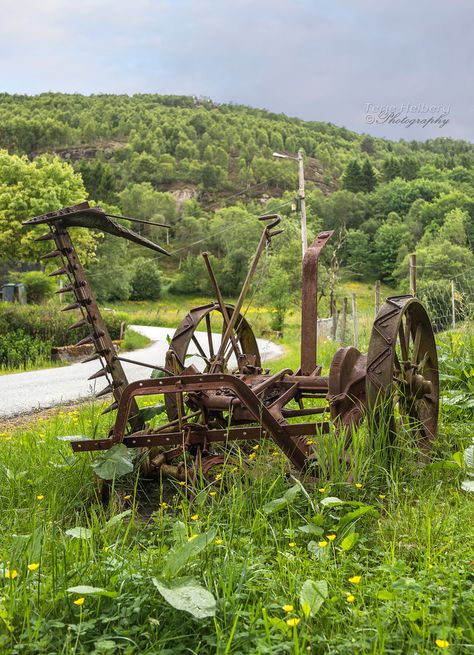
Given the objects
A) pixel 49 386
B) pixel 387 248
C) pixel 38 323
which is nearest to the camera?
pixel 49 386

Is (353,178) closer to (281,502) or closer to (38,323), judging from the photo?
(38,323)

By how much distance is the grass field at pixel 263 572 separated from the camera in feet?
7.13

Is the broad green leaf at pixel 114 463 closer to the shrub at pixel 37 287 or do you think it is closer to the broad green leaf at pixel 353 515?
the broad green leaf at pixel 353 515

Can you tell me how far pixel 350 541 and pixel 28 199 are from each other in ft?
91.8

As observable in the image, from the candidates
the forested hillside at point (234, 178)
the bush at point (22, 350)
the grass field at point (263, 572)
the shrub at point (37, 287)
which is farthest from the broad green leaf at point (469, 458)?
the forested hillside at point (234, 178)

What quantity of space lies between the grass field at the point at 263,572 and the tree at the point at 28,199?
22.5 metres

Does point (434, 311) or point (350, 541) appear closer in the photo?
point (350, 541)

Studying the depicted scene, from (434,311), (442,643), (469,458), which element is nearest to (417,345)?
(469,458)

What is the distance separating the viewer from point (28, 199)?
28281mm

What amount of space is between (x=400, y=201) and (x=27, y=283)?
74.1 meters

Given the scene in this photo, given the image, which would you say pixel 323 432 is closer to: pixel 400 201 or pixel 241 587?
pixel 241 587

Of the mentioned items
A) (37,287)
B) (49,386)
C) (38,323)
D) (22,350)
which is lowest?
(49,386)

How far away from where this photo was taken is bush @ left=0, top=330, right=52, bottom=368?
1562cm

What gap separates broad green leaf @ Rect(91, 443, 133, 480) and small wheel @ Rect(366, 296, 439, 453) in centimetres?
149
